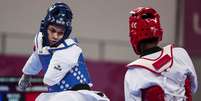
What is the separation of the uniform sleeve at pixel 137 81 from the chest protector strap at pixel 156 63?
14 millimetres

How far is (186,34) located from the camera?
4.83 m

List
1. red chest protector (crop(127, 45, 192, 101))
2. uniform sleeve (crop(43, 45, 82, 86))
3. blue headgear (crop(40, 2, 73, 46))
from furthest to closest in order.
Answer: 1. blue headgear (crop(40, 2, 73, 46))
2. uniform sleeve (crop(43, 45, 82, 86))
3. red chest protector (crop(127, 45, 192, 101))

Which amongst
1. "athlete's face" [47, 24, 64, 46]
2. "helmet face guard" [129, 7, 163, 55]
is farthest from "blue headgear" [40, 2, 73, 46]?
"helmet face guard" [129, 7, 163, 55]

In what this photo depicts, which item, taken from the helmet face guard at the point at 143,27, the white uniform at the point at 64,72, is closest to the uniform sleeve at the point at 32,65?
the white uniform at the point at 64,72

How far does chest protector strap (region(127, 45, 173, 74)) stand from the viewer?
2.00 metres

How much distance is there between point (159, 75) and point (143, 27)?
0.55ft

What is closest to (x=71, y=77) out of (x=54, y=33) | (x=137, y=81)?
(x=54, y=33)

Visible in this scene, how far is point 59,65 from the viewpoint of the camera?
2.14 meters

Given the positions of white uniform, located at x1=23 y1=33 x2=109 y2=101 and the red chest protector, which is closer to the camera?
the red chest protector

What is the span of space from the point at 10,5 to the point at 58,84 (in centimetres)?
233

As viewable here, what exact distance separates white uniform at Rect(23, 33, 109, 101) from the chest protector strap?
0.78 ft

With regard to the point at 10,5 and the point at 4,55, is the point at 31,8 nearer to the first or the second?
the point at 10,5

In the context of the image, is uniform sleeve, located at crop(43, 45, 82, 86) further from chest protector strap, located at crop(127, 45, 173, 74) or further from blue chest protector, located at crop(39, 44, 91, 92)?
chest protector strap, located at crop(127, 45, 173, 74)

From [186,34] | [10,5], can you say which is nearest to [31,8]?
[10,5]
